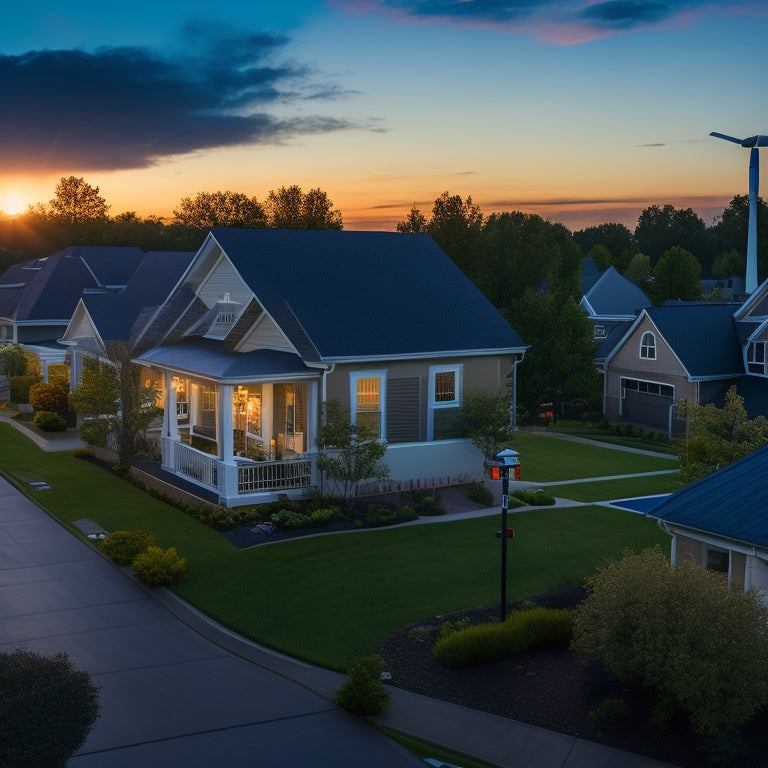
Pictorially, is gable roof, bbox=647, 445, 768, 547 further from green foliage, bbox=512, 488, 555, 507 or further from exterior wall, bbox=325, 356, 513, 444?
exterior wall, bbox=325, 356, 513, 444

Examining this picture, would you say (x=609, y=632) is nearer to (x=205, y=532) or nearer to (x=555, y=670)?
(x=555, y=670)

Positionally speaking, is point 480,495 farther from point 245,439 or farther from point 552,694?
point 552,694

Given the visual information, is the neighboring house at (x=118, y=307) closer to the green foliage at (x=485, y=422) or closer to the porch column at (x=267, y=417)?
the porch column at (x=267, y=417)

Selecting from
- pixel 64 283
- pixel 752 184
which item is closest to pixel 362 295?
pixel 64 283

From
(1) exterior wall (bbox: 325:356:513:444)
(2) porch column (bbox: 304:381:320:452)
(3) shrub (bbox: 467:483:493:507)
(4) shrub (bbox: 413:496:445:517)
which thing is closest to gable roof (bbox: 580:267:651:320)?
(1) exterior wall (bbox: 325:356:513:444)

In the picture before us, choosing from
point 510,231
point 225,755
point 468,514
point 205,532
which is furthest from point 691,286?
point 225,755
